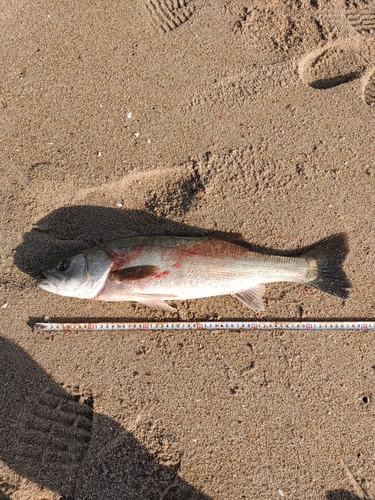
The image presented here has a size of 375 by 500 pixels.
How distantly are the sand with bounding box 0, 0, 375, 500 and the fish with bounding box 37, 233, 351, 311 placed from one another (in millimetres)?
236

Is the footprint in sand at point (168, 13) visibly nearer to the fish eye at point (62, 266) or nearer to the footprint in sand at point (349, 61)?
the footprint in sand at point (349, 61)

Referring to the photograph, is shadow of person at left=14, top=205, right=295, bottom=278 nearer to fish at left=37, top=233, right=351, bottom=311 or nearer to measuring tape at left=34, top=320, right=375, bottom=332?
fish at left=37, top=233, right=351, bottom=311

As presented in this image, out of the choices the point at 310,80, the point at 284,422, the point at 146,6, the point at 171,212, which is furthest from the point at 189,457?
the point at 146,6

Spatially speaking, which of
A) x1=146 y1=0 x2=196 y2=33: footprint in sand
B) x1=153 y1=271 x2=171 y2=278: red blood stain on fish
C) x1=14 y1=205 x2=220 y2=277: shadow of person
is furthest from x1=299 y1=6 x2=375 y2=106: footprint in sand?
x1=153 y1=271 x2=171 y2=278: red blood stain on fish

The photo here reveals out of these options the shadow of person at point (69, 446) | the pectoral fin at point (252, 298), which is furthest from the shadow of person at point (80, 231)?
the shadow of person at point (69, 446)

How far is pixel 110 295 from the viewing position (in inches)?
117

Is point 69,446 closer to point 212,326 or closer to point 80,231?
point 212,326

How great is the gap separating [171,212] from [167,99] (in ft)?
3.81

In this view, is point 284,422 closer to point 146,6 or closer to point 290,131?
point 290,131

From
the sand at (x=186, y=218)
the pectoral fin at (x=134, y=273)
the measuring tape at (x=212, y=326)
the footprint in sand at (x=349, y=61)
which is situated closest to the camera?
the pectoral fin at (x=134, y=273)

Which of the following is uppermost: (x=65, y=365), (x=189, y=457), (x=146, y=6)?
(x=146, y=6)

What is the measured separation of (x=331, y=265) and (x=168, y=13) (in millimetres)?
3047

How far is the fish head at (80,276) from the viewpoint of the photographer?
294 cm

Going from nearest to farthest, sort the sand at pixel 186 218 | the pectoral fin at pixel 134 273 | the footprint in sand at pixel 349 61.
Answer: the pectoral fin at pixel 134 273 < the sand at pixel 186 218 < the footprint in sand at pixel 349 61
